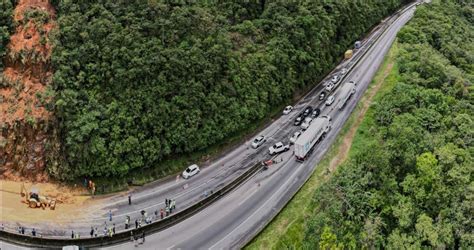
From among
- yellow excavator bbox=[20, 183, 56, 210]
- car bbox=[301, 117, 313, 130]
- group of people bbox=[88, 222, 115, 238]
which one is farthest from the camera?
car bbox=[301, 117, 313, 130]

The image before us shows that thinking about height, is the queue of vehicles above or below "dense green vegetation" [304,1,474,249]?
above

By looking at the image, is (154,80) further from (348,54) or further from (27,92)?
(348,54)

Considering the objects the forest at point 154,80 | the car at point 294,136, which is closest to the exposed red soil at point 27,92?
the forest at point 154,80

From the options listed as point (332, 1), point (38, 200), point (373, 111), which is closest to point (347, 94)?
point (373, 111)

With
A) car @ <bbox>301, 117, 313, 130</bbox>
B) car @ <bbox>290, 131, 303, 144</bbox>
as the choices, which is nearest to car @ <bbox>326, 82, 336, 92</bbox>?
car @ <bbox>301, 117, 313, 130</bbox>

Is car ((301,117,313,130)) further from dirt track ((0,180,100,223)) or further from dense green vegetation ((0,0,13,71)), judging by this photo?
dense green vegetation ((0,0,13,71))

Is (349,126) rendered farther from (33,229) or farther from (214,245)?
(33,229)
